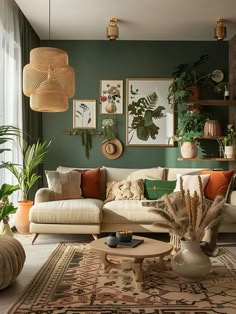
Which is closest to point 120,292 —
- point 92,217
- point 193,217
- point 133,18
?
point 193,217

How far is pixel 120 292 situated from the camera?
8.93 ft

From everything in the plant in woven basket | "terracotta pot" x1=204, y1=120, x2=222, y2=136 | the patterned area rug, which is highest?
"terracotta pot" x1=204, y1=120, x2=222, y2=136

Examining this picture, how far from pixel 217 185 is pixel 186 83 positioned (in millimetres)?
1662

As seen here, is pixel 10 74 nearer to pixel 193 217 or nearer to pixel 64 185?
pixel 64 185

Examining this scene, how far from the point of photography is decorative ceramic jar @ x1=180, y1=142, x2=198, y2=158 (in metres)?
5.40

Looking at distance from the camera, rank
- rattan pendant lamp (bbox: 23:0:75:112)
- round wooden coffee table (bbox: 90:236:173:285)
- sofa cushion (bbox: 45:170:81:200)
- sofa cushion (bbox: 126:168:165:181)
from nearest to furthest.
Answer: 1. round wooden coffee table (bbox: 90:236:173:285)
2. rattan pendant lamp (bbox: 23:0:75:112)
3. sofa cushion (bbox: 45:170:81:200)
4. sofa cushion (bbox: 126:168:165:181)

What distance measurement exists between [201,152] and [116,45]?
200 cm

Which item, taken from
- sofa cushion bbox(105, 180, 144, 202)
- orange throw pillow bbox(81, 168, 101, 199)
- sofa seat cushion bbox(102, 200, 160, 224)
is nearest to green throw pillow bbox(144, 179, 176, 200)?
sofa cushion bbox(105, 180, 144, 202)

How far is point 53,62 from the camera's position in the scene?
374 cm

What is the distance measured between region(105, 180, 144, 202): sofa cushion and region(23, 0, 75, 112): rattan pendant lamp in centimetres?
138

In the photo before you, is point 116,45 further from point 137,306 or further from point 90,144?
point 137,306

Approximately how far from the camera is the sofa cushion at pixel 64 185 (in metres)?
4.66

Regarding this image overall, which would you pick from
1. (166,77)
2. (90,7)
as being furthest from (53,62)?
(166,77)

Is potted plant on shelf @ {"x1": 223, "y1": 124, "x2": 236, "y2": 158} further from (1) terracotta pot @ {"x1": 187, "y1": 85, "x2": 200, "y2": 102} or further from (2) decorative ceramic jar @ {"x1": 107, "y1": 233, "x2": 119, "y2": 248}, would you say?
(2) decorative ceramic jar @ {"x1": 107, "y1": 233, "x2": 119, "y2": 248}
